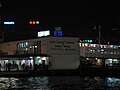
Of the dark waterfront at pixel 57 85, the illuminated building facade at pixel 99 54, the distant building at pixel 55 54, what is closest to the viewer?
the dark waterfront at pixel 57 85

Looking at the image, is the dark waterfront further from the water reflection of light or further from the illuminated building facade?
the illuminated building facade

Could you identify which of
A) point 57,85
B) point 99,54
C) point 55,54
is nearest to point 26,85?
point 57,85

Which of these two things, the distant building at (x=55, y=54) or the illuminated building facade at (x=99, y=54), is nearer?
the distant building at (x=55, y=54)

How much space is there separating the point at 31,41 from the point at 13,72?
19751mm

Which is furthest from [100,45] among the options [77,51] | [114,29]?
[114,29]

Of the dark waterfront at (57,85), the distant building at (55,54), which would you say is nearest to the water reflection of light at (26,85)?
the dark waterfront at (57,85)

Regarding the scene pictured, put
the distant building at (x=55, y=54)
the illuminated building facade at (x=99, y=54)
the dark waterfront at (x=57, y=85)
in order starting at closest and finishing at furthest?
the dark waterfront at (x=57, y=85)
the distant building at (x=55, y=54)
the illuminated building facade at (x=99, y=54)

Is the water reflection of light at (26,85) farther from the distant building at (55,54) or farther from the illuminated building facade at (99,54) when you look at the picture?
the illuminated building facade at (99,54)

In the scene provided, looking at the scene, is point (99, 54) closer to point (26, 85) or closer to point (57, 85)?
point (57, 85)

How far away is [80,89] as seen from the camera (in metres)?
50.1

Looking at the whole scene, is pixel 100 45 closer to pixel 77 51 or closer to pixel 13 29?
pixel 77 51

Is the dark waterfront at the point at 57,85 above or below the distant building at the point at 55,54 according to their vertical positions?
below

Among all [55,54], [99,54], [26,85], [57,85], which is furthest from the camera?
[99,54]

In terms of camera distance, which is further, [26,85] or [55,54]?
[55,54]
